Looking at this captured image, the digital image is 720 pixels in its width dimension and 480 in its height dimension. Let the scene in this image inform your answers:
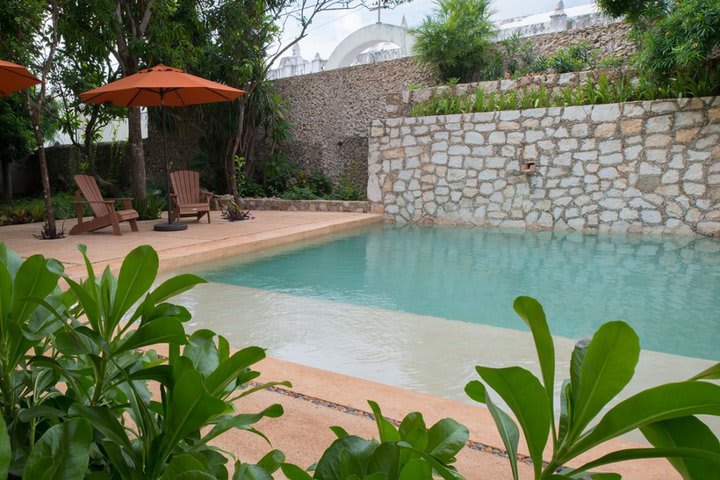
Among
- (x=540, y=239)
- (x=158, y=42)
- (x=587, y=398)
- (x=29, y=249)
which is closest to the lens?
(x=587, y=398)

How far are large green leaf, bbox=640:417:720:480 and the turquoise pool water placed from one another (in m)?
3.20

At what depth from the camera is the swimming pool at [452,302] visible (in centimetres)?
302

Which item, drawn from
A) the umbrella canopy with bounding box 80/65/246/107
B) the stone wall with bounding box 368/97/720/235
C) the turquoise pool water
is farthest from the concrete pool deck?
the stone wall with bounding box 368/97/720/235

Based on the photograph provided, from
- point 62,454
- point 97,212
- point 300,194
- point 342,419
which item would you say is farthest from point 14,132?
point 62,454

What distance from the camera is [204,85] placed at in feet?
22.7

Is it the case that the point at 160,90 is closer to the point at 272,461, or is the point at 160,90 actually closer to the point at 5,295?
the point at 5,295

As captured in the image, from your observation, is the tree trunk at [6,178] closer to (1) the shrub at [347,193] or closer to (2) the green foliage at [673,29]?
(1) the shrub at [347,193]

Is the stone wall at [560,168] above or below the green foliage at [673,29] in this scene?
below

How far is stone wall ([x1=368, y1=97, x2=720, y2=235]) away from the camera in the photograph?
7.48 m

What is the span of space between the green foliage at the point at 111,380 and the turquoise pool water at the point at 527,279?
10.8 ft

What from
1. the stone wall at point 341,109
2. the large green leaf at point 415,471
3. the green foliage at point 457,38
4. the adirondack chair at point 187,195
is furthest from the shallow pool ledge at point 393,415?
the stone wall at point 341,109

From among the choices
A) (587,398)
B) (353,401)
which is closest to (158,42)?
(353,401)

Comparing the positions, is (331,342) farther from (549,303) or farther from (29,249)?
(29,249)

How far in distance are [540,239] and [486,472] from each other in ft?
21.6
